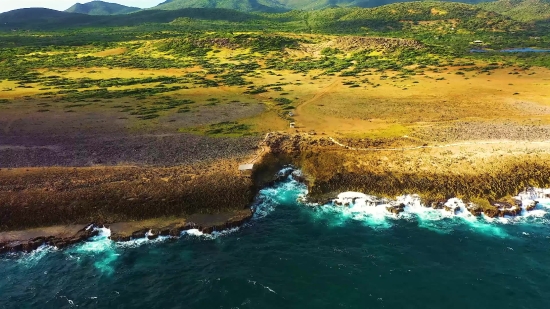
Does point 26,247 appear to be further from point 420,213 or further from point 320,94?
point 320,94

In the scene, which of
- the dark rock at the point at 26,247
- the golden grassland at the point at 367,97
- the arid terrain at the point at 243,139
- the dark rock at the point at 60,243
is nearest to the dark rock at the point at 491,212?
the arid terrain at the point at 243,139

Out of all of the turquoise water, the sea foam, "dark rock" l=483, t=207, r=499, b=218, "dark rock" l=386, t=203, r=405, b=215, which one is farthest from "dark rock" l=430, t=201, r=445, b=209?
"dark rock" l=483, t=207, r=499, b=218

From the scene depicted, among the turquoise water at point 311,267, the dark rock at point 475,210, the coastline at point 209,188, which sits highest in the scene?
the coastline at point 209,188

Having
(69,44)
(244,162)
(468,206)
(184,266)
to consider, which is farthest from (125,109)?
(69,44)

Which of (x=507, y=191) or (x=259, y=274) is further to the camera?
(x=507, y=191)

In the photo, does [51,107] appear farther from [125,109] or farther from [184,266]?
[184,266]

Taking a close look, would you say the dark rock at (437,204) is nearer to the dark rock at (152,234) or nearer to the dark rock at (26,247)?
the dark rock at (152,234)

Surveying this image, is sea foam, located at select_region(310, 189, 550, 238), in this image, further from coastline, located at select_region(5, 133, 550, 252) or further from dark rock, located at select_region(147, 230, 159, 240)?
dark rock, located at select_region(147, 230, 159, 240)

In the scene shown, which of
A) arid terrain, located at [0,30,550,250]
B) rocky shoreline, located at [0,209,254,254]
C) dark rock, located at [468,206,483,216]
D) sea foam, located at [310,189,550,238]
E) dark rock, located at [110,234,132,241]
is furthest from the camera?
arid terrain, located at [0,30,550,250]

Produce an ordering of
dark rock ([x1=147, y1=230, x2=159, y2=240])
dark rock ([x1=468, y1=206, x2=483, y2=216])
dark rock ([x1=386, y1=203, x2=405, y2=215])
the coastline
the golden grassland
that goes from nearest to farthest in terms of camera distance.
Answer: dark rock ([x1=147, y1=230, x2=159, y2=240]), the coastline, dark rock ([x1=468, y1=206, x2=483, y2=216]), dark rock ([x1=386, y1=203, x2=405, y2=215]), the golden grassland
